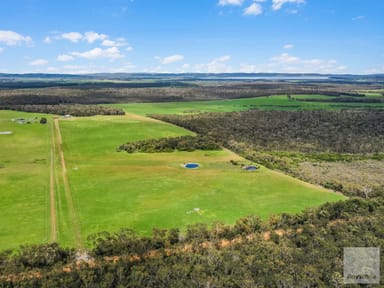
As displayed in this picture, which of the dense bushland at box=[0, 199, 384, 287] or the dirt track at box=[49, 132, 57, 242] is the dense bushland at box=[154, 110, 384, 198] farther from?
the dirt track at box=[49, 132, 57, 242]

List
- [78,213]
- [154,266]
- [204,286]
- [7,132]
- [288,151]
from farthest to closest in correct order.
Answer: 1. [7,132]
2. [288,151]
3. [78,213]
4. [154,266]
5. [204,286]

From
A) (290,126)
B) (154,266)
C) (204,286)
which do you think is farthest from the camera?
(290,126)

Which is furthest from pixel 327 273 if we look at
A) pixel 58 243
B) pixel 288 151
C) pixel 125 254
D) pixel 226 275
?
pixel 288 151

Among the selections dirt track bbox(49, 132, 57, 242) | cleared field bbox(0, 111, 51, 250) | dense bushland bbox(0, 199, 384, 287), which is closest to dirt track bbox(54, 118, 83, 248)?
dirt track bbox(49, 132, 57, 242)

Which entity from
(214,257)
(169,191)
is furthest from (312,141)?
(214,257)

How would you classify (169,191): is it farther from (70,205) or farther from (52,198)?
(52,198)

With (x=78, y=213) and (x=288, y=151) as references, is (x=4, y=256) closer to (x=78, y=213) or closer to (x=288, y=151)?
(x=78, y=213)

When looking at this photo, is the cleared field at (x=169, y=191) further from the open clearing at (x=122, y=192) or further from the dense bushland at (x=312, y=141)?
the dense bushland at (x=312, y=141)
